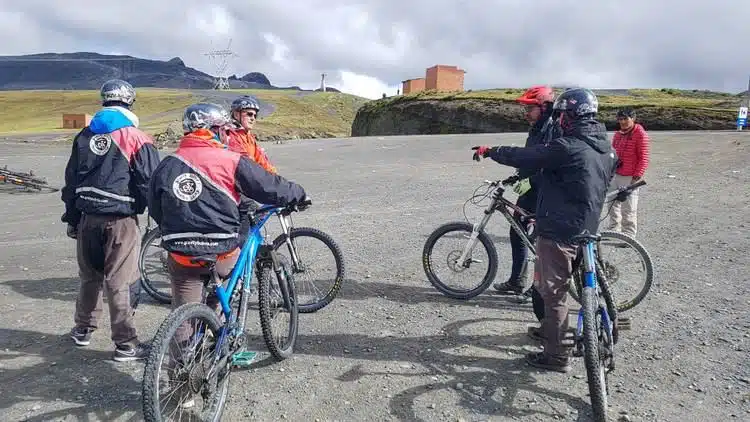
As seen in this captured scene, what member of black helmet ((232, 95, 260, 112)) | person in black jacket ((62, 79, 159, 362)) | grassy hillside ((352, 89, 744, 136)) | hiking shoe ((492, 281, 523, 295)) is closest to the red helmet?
hiking shoe ((492, 281, 523, 295))

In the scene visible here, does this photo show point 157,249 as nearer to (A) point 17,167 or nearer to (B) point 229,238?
(B) point 229,238

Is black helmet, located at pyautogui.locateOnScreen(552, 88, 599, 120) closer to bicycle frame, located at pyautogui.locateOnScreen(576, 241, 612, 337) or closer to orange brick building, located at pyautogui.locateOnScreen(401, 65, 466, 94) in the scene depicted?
bicycle frame, located at pyautogui.locateOnScreen(576, 241, 612, 337)

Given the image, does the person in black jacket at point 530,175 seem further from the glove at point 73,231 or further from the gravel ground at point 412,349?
the glove at point 73,231

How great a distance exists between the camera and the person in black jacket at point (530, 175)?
558 cm

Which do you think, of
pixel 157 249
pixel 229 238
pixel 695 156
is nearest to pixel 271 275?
pixel 229 238

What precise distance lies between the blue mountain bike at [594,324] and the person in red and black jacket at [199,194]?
7.31ft

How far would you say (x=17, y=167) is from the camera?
61.8 feet

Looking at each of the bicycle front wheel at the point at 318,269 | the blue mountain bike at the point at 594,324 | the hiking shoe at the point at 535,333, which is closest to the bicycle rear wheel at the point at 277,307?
the bicycle front wheel at the point at 318,269

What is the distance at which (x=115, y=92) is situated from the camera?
4473mm

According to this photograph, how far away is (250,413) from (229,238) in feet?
3.91

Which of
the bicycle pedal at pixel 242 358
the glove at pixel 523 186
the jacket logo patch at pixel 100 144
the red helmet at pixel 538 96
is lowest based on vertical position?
the bicycle pedal at pixel 242 358

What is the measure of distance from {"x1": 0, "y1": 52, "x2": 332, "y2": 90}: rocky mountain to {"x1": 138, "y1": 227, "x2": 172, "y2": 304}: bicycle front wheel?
12976 cm

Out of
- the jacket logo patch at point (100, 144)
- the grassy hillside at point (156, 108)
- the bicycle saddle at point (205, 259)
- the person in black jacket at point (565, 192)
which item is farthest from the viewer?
the grassy hillside at point (156, 108)

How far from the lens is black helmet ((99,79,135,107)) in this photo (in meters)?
4.47
